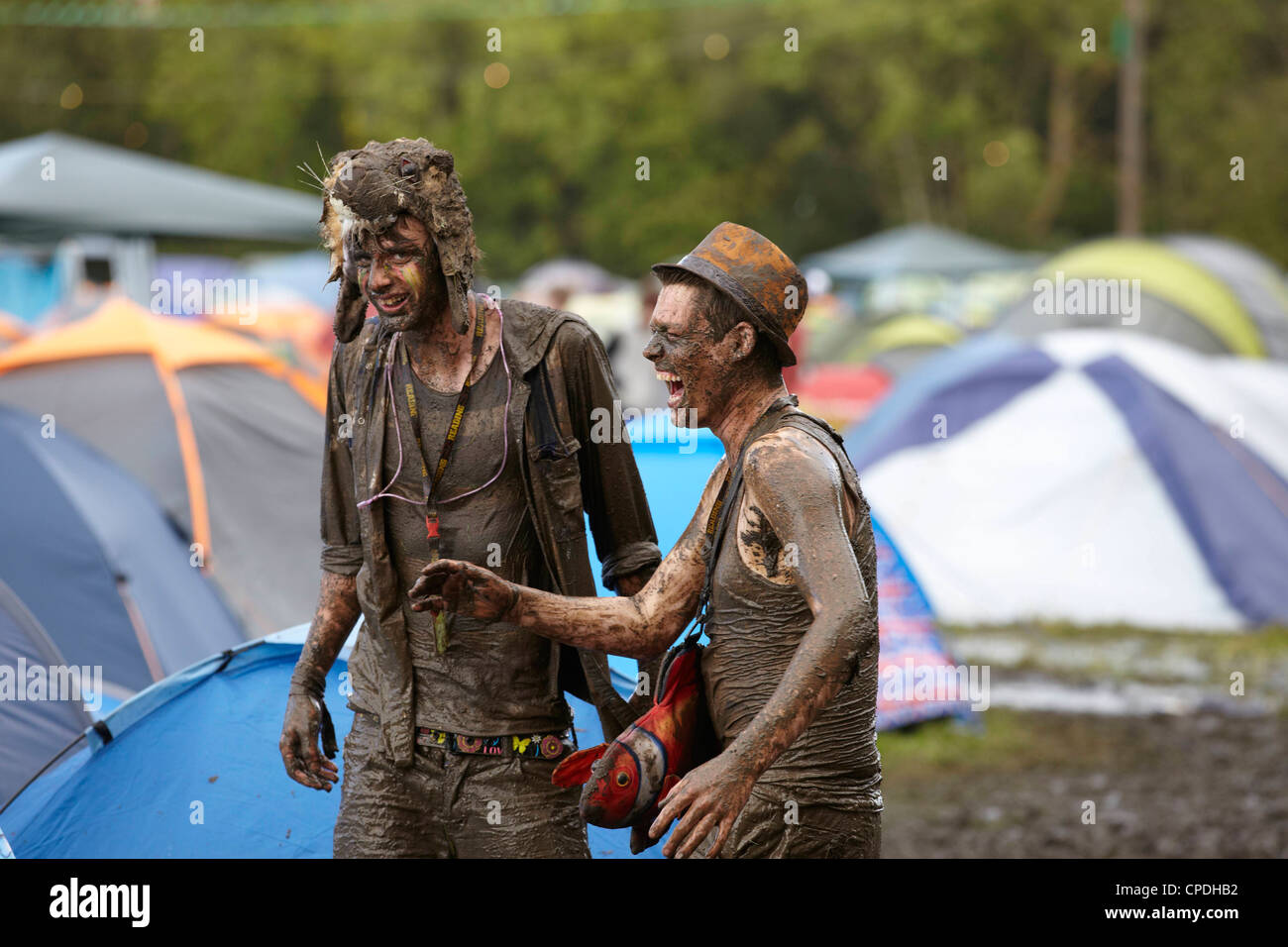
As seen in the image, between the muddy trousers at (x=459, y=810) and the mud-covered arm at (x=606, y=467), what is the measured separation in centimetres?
43

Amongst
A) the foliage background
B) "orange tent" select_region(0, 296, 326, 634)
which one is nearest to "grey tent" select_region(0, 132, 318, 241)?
"orange tent" select_region(0, 296, 326, 634)

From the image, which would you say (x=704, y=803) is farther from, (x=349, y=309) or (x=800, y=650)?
(x=349, y=309)

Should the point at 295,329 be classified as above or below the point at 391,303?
above

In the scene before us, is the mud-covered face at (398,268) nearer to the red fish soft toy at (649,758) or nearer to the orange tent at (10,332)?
the red fish soft toy at (649,758)

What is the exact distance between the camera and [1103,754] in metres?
6.89

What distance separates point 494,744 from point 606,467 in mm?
595

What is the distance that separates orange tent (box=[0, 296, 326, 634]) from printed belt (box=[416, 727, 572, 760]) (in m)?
4.01

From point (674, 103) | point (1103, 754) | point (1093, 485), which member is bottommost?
point (1103, 754)

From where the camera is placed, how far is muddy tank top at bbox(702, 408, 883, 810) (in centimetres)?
241

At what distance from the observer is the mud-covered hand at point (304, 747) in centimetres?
288

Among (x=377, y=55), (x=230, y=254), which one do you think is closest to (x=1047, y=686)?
(x=230, y=254)

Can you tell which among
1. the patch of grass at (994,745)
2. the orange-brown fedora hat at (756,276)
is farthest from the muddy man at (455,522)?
the patch of grass at (994,745)

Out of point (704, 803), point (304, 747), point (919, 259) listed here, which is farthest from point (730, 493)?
point (919, 259)

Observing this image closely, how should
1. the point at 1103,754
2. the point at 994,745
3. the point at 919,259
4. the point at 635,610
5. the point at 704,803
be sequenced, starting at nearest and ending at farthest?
1. the point at 704,803
2. the point at 635,610
3. the point at 1103,754
4. the point at 994,745
5. the point at 919,259
